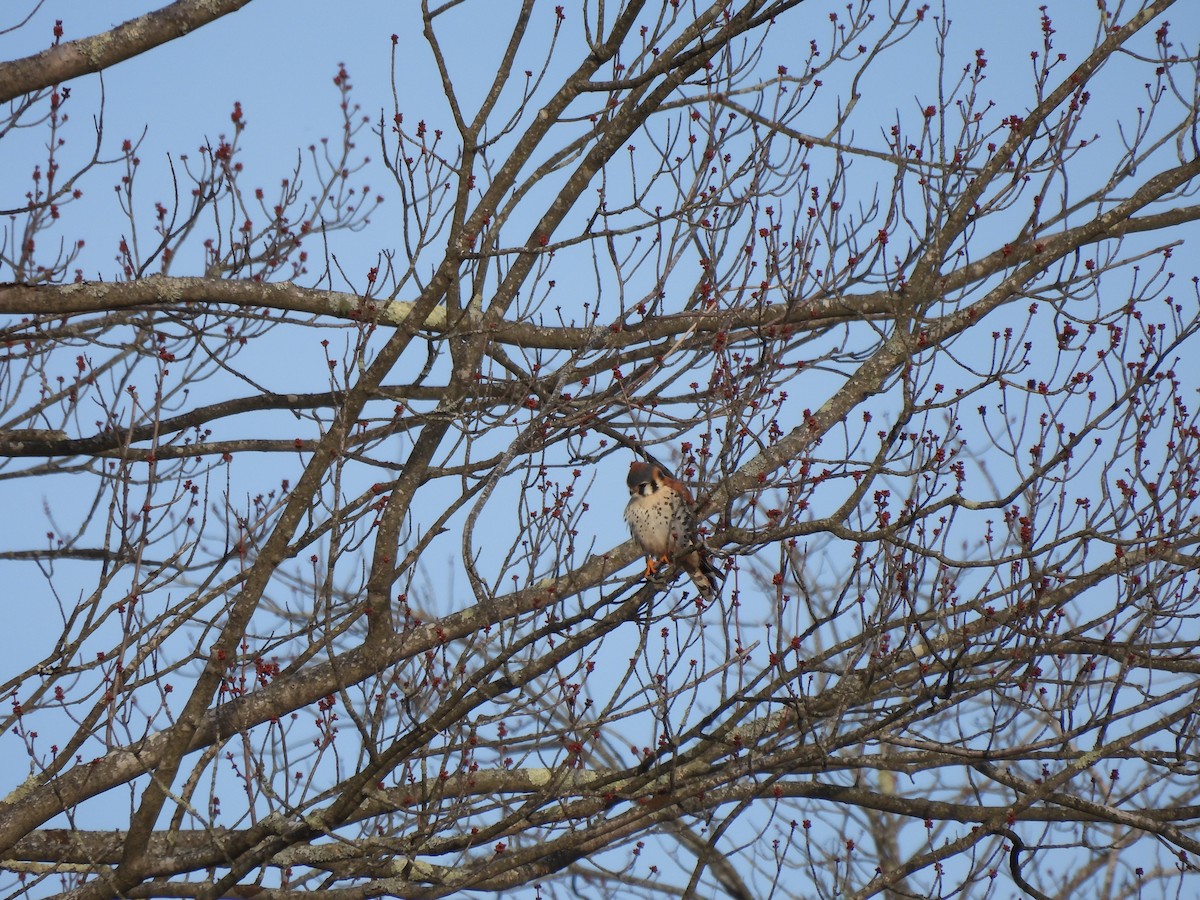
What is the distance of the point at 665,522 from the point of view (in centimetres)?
570

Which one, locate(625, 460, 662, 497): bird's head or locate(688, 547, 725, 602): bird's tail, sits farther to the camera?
locate(625, 460, 662, 497): bird's head

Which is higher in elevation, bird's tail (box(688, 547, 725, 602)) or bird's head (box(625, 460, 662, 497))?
bird's head (box(625, 460, 662, 497))

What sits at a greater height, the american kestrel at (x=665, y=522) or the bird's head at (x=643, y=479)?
the bird's head at (x=643, y=479)

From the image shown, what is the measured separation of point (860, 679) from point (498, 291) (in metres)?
2.56

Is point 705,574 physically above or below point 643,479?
below

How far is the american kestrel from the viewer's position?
5.33m

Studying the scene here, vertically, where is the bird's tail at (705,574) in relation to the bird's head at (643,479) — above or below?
below

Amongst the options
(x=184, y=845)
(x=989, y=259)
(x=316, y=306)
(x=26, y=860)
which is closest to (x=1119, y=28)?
(x=989, y=259)

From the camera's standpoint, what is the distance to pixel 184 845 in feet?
18.9

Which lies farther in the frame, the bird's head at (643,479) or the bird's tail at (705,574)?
the bird's head at (643,479)

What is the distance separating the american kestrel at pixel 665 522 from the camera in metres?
5.33

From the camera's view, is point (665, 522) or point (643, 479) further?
point (643, 479)

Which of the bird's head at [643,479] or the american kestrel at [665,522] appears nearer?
the american kestrel at [665,522]

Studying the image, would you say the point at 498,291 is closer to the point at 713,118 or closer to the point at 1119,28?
the point at 713,118
